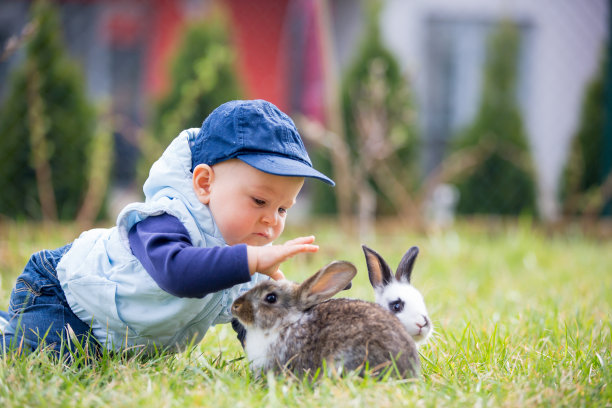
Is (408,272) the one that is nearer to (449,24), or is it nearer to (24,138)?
(24,138)

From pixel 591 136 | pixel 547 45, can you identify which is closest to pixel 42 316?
pixel 591 136

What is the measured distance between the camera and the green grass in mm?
1649

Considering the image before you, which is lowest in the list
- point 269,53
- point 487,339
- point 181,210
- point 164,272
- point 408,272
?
point 487,339

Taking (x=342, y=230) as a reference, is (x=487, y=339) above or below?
above

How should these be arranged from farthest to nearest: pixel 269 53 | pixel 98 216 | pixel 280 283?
pixel 269 53
pixel 98 216
pixel 280 283

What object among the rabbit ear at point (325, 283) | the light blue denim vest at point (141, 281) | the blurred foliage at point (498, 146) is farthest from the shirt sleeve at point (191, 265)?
the blurred foliage at point (498, 146)

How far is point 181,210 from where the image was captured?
1.99 metres

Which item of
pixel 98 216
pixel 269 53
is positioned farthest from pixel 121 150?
pixel 269 53

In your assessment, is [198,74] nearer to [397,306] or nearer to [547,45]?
[397,306]

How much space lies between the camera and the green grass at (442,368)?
1.65m

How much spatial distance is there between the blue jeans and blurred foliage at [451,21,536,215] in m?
6.51

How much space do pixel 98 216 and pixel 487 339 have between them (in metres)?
4.68

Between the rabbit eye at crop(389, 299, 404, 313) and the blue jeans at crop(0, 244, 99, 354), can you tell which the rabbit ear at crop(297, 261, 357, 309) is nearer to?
the rabbit eye at crop(389, 299, 404, 313)

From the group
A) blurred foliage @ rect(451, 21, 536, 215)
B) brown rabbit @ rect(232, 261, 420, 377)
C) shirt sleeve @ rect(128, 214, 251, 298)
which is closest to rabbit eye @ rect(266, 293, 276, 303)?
brown rabbit @ rect(232, 261, 420, 377)
